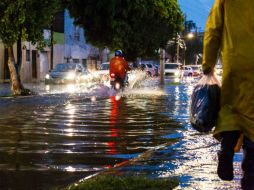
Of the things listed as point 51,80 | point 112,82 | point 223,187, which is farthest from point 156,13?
point 223,187

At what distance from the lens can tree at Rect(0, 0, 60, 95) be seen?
2645cm

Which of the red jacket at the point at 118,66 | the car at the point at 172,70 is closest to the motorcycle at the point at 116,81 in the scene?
the red jacket at the point at 118,66

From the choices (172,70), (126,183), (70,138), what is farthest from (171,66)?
(126,183)

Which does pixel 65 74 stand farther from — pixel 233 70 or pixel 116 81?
pixel 233 70

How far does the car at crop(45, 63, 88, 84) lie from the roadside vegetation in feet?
115

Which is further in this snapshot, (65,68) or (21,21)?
(65,68)

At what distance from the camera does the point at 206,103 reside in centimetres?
500

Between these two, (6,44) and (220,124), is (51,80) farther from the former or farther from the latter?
(220,124)

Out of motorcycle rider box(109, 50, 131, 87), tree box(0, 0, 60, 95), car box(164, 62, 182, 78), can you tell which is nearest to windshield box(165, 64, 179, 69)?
car box(164, 62, 182, 78)

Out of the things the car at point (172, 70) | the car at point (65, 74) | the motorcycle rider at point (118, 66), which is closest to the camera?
the motorcycle rider at point (118, 66)

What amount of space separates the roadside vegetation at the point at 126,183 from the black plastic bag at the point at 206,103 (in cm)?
228

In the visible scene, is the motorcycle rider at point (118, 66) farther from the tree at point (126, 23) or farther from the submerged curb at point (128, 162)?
the submerged curb at point (128, 162)

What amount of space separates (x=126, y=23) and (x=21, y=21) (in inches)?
659

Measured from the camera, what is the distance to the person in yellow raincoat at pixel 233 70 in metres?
4.87
